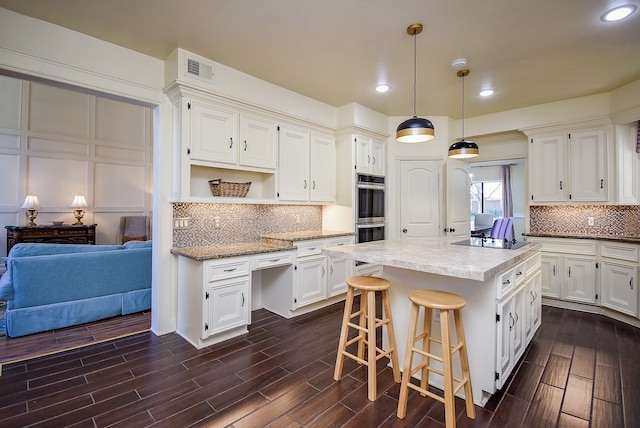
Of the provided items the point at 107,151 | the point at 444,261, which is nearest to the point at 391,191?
the point at 444,261

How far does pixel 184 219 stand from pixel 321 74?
2187 mm

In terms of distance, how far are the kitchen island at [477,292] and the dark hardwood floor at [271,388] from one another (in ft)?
0.79

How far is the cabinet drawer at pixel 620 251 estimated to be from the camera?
10.9ft

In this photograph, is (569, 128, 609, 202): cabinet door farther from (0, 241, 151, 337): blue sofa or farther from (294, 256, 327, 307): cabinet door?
(0, 241, 151, 337): blue sofa

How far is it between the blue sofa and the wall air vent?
2149mm

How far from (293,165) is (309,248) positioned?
1106mm

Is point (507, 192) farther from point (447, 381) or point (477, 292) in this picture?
point (447, 381)

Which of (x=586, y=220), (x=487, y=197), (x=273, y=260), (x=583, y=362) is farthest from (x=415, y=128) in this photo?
(x=487, y=197)

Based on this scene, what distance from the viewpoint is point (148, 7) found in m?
2.26

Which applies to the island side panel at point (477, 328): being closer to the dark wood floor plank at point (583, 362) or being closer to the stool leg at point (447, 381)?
the stool leg at point (447, 381)

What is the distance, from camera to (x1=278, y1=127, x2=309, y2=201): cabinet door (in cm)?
379

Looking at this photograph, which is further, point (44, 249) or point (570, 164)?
point (570, 164)

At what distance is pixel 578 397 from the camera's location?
207 centimetres

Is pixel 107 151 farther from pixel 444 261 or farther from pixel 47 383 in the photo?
pixel 444 261
